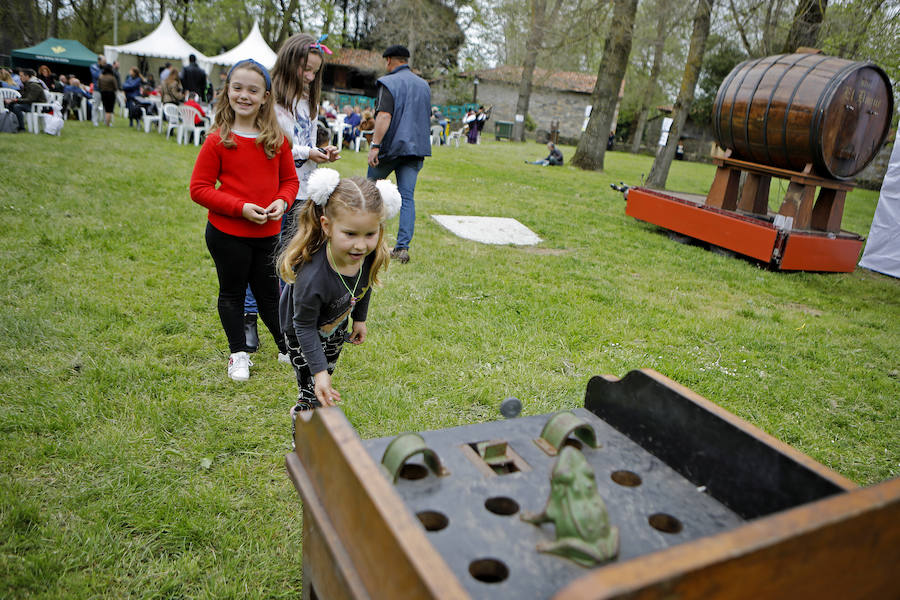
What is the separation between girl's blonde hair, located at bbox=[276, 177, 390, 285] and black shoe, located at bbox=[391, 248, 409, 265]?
3.20 m

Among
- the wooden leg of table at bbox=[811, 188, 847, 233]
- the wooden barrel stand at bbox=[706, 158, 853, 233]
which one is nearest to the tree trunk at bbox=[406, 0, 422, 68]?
the wooden barrel stand at bbox=[706, 158, 853, 233]

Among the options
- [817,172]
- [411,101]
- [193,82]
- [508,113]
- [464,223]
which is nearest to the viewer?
[411,101]

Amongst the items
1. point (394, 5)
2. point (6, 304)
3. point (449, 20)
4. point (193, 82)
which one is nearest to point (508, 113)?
point (449, 20)

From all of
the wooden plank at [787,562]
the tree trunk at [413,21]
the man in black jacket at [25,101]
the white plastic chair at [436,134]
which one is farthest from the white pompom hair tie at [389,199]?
the tree trunk at [413,21]

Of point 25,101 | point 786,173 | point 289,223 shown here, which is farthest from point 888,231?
point 25,101

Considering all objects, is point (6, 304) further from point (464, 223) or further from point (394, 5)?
point (394, 5)

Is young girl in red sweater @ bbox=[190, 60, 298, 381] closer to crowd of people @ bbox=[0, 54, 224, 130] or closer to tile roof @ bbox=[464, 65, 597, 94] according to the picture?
crowd of people @ bbox=[0, 54, 224, 130]

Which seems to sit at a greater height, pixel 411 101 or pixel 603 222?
pixel 411 101

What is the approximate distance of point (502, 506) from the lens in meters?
1.29

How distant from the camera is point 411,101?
554cm

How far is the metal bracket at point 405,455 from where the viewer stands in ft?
3.97

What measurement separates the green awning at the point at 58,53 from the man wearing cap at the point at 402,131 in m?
27.2

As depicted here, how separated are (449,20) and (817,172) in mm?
34170

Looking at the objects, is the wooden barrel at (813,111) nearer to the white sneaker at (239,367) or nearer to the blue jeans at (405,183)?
the blue jeans at (405,183)
